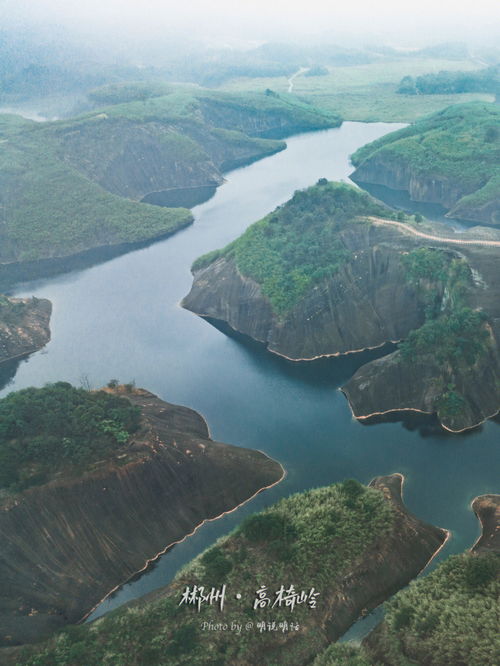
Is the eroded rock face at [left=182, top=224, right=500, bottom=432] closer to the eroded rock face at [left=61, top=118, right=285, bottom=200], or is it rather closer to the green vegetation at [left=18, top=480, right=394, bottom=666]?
the green vegetation at [left=18, top=480, right=394, bottom=666]

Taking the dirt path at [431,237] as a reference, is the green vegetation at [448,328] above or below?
below

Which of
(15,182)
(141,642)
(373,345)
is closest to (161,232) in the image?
(15,182)

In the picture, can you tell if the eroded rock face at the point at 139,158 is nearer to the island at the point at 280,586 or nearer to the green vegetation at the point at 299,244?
the green vegetation at the point at 299,244

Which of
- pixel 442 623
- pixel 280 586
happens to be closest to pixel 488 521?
pixel 442 623

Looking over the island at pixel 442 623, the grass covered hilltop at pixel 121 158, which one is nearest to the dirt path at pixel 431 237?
the island at pixel 442 623

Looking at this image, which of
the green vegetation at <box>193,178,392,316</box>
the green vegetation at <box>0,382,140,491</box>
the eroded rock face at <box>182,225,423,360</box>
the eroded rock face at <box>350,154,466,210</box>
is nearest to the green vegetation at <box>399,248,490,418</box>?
the eroded rock face at <box>182,225,423,360</box>

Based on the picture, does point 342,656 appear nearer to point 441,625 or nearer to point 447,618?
point 441,625

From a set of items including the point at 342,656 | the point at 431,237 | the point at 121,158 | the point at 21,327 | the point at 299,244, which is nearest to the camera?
the point at 342,656
